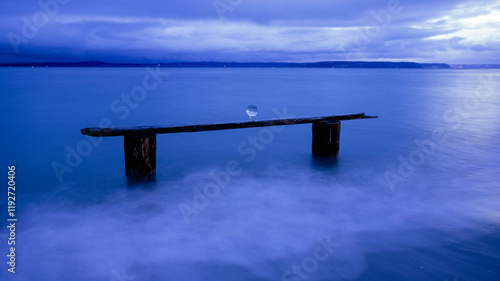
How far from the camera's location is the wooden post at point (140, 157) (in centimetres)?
603

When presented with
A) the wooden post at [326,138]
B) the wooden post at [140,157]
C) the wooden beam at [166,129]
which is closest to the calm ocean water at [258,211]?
the wooden post at [140,157]

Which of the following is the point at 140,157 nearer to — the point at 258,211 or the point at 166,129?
the point at 166,129

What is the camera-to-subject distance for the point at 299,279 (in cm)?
395

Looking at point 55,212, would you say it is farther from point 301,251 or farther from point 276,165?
point 276,165

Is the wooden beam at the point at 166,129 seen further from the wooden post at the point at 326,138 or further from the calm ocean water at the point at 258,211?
the calm ocean water at the point at 258,211

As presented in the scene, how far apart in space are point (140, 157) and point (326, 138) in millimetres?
3921

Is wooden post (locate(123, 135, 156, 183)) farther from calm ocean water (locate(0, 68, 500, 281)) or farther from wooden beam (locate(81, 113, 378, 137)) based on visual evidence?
A: calm ocean water (locate(0, 68, 500, 281))

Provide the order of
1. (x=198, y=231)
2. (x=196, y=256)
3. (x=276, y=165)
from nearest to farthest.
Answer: (x=196, y=256)
(x=198, y=231)
(x=276, y=165)

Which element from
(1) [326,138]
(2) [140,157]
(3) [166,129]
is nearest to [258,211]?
(3) [166,129]

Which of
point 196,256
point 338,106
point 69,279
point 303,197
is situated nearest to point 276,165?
point 303,197

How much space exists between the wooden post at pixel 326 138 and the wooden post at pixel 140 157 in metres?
3.48

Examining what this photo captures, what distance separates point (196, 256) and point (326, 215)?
83.0 inches

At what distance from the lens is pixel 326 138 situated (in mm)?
8164

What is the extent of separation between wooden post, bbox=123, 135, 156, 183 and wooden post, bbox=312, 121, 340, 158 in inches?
137
